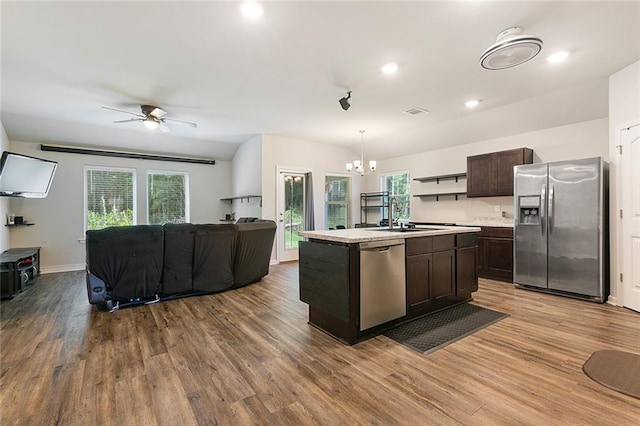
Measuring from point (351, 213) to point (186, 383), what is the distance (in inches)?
246

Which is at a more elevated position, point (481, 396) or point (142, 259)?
point (142, 259)

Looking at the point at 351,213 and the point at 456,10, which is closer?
the point at 456,10

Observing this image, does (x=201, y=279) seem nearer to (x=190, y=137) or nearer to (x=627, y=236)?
(x=190, y=137)

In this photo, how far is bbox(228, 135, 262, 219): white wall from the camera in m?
6.41

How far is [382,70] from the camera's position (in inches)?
133

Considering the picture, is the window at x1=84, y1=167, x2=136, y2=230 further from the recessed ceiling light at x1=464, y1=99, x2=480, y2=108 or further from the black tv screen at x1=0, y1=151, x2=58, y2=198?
the recessed ceiling light at x1=464, y1=99, x2=480, y2=108

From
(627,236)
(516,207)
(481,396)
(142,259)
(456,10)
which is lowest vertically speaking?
(481,396)

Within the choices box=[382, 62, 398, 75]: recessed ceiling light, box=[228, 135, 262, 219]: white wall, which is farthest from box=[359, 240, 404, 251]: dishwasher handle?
box=[228, 135, 262, 219]: white wall

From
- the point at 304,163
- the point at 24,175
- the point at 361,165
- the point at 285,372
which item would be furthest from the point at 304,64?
the point at 24,175

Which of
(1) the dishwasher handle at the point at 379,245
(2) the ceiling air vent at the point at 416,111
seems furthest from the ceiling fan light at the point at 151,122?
(2) the ceiling air vent at the point at 416,111

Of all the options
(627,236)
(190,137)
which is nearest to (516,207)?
(627,236)

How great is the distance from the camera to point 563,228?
3.83 metres

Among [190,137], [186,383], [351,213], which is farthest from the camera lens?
[351,213]

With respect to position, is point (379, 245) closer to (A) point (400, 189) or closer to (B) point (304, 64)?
(B) point (304, 64)
